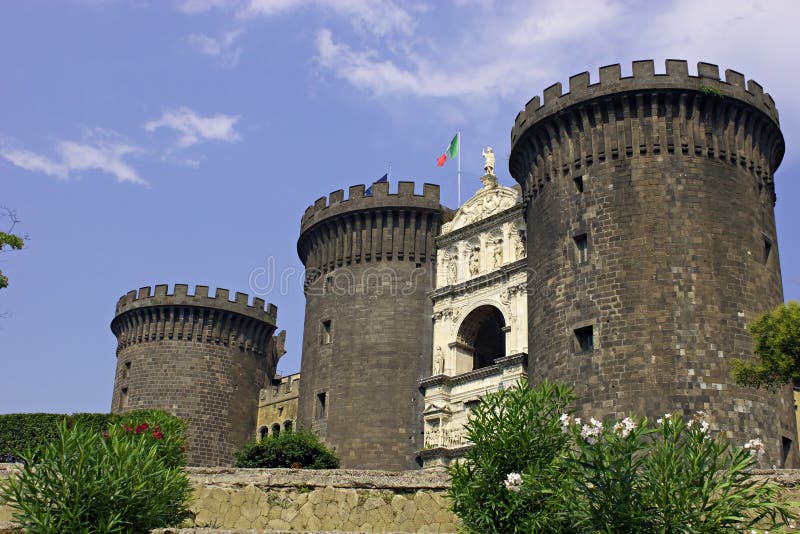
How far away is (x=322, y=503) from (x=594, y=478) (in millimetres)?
8463

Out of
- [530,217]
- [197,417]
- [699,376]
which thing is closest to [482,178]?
[530,217]

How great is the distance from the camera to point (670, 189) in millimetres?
32094

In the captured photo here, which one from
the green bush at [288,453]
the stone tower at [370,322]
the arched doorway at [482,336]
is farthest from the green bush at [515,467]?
the stone tower at [370,322]

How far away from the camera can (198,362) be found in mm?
51312

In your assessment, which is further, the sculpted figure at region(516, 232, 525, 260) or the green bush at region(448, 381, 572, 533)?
the sculpted figure at region(516, 232, 525, 260)

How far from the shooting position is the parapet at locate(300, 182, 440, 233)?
1725 inches

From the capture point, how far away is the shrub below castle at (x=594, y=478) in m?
14.7

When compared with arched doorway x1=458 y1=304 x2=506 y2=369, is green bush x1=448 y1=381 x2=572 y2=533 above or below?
below

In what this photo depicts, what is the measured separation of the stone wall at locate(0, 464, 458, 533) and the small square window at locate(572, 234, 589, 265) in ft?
40.9

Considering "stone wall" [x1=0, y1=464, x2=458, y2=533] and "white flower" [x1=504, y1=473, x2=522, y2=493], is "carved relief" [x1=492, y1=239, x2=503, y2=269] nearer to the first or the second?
"stone wall" [x1=0, y1=464, x2=458, y2=533]

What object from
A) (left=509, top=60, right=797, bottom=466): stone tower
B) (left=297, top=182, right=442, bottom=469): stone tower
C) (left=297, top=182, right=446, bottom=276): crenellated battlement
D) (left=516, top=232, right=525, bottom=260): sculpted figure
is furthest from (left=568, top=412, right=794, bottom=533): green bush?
(left=297, top=182, right=446, bottom=276): crenellated battlement

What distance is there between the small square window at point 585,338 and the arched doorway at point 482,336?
821 centimetres

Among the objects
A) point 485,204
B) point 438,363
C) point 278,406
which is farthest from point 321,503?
point 278,406

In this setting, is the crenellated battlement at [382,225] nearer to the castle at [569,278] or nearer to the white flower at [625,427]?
the castle at [569,278]
